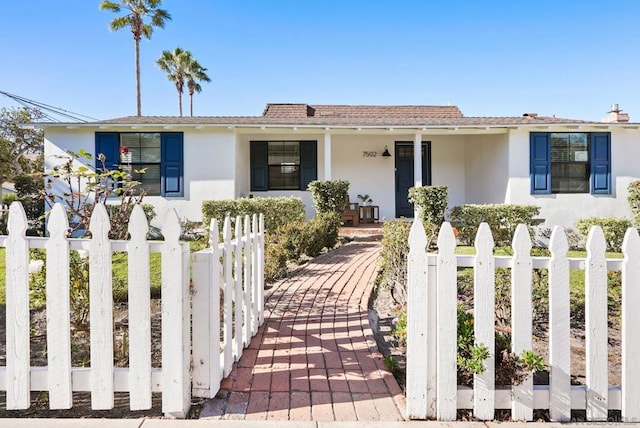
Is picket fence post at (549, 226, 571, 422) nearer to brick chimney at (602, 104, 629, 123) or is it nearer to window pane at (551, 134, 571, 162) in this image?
window pane at (551, 134, 571, 162)

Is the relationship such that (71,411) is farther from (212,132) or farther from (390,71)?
(390,71)

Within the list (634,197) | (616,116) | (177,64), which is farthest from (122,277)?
(177,64)

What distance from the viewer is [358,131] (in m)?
10.7

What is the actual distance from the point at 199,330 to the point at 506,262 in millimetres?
1771

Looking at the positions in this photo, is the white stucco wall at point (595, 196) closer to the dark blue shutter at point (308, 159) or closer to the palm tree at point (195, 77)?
the dark blue shutter at point (308, 159)

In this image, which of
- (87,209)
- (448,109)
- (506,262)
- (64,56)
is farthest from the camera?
(64,56)

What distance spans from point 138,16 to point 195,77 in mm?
9235

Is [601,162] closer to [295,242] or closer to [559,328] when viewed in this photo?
[295,242]

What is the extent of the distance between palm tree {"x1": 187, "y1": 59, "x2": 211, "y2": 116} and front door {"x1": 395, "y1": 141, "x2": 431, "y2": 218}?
22.3m

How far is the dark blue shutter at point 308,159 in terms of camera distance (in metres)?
11.8

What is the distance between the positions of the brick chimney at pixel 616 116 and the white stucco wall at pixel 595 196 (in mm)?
1505

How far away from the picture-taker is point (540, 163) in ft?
32.9

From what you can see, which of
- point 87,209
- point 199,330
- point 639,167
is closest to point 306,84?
point 639,167

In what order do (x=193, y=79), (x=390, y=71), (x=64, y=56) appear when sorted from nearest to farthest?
(x=390, y=71) → (x=64, y=56) → (x=193, y=79)
